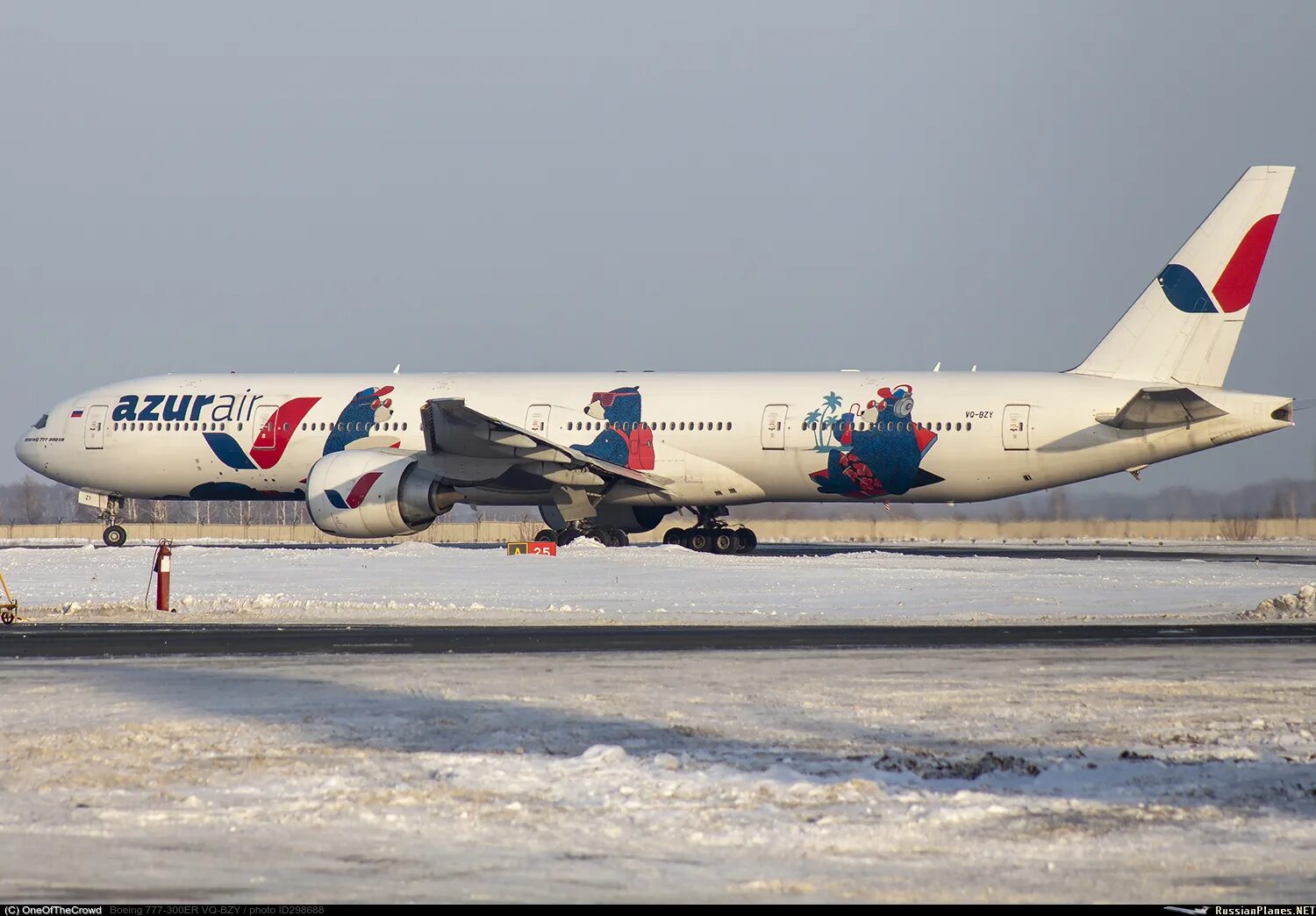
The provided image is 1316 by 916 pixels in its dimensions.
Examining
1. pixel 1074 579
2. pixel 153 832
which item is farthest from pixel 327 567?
pixel 153 832

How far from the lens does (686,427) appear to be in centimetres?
3497

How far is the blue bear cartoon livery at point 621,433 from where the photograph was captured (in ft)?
116

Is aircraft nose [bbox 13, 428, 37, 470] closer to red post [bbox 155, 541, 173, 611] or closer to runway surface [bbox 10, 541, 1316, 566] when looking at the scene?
runway surface [bbox 10, 541, 1316, 566]

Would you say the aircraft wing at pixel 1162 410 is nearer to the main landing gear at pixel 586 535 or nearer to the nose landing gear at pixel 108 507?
the main landing gear at pixel 586 535

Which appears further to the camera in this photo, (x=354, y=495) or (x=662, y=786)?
(x=354, y=495)

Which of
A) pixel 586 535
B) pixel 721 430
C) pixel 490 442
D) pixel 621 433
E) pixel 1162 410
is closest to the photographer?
pixel 1162 410

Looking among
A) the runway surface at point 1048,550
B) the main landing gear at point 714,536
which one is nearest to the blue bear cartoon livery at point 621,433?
the runway surface at point 1048,550

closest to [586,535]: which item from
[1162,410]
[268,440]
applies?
[268,440]

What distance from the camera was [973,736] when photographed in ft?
32.1

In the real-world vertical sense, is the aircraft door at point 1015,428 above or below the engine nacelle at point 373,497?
above

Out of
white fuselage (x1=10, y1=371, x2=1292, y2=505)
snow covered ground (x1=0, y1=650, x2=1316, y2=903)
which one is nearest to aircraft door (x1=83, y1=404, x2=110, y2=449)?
white fuselage (x1=10, y1=371, x2=1292, y2=505)

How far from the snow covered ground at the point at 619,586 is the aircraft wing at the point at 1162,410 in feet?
9.75

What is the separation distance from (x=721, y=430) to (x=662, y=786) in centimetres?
2692

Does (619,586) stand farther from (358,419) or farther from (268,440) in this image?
(268,440)
